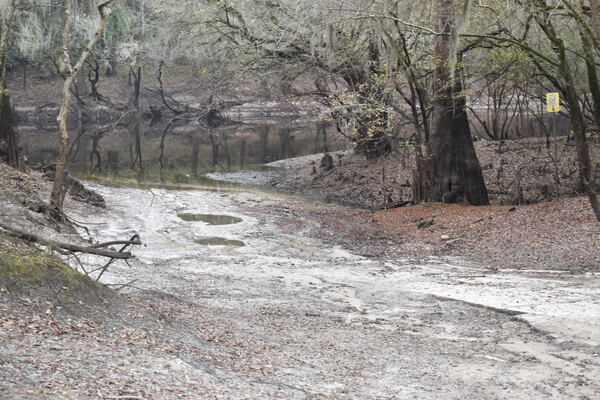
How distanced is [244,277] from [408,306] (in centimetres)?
321

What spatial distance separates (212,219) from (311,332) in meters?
10.7

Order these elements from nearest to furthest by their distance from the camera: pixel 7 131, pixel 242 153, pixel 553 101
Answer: pixel 553 101 → pixel 7 131 → pixel 242 153

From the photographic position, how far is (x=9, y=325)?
6.08 m

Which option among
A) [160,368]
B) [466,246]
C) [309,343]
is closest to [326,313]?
[309,343]

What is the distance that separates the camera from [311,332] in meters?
8.96

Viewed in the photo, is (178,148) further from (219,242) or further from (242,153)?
(219,242)

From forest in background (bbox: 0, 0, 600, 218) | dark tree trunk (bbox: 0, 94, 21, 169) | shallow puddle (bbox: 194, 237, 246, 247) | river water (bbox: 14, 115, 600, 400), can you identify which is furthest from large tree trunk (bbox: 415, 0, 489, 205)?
dark tree trunk (bbox: 0, 94, 21, 169)

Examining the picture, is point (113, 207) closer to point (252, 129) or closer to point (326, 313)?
point (326, 313)

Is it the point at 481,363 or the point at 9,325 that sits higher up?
the point at 9,325

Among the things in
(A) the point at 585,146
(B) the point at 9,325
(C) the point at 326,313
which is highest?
(A) the point at 585,146

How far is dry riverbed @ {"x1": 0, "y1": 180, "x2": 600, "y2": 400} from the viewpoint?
5.92 metres

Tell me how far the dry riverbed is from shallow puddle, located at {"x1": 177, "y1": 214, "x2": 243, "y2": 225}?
9.35 ft

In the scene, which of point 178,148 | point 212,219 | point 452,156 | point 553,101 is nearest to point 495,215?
point 553,101

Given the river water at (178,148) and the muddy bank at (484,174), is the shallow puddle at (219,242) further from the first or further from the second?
the river water at (178,148)
